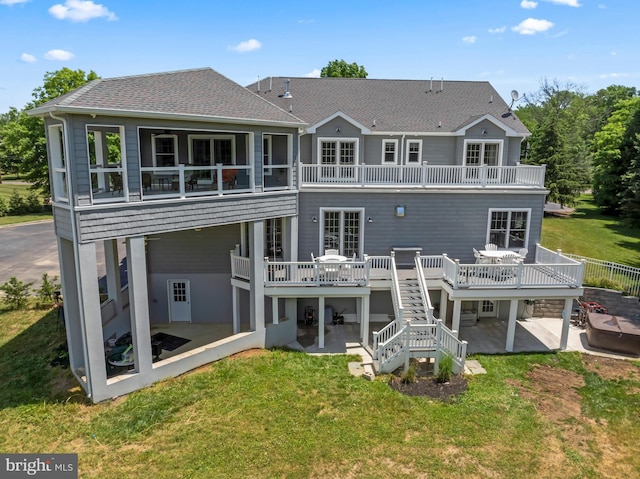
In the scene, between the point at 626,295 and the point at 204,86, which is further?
the point at 626,295

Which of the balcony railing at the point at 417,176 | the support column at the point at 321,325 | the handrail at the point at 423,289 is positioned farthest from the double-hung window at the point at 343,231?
the support column at the point at 321,325

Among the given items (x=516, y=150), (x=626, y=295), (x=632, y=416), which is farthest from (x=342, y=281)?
(x=626, y=295)

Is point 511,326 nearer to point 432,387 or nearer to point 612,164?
point 432,387

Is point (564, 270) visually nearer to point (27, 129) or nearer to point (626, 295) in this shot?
point (626, 295)

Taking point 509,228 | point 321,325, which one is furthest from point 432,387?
point 509,228

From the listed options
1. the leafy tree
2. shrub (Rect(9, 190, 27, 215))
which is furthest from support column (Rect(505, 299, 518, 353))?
shrub (Rect(9, 190, 27, 215))

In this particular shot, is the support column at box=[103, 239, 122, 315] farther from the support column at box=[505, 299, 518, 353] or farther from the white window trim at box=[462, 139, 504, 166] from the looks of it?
the white window trim at box=[462, 139, 504, 166]

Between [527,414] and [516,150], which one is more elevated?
[516,150]
